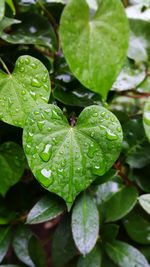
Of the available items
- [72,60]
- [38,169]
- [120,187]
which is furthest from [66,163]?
[120,187]

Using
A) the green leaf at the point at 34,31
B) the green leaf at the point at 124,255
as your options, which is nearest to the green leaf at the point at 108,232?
the green leaf at the point at 124,255

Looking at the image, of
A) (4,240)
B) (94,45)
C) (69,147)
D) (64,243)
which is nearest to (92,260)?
(64,243)

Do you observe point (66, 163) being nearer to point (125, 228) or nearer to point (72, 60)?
point (72, 60)

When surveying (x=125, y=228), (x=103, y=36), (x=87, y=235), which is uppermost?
(x=103, y=36)

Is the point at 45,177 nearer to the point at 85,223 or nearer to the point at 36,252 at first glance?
the point at 85,223

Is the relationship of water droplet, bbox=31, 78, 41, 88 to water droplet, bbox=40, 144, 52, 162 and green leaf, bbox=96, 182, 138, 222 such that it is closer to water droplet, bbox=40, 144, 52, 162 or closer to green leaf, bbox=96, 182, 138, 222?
water droplet, bbox=40, 144, 52, 162

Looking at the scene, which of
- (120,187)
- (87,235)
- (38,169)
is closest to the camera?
(38,169)
